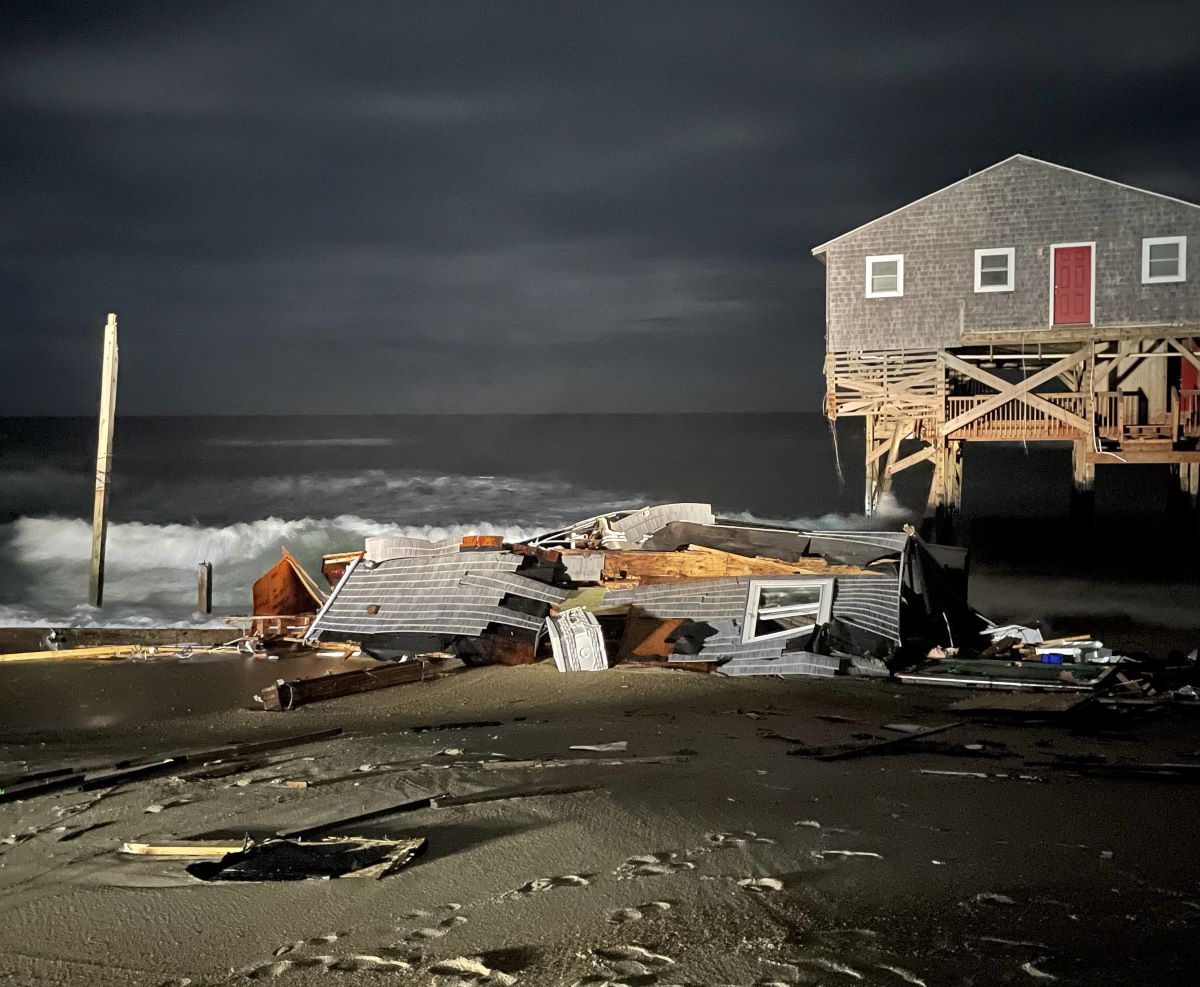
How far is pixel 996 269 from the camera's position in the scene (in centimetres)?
2683

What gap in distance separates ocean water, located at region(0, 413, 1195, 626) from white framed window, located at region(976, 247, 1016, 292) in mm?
6972

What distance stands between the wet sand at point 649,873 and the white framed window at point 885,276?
→ 61.8ft

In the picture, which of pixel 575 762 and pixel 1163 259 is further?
pixel 1163 259

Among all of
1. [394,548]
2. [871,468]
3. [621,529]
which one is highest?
[871,468]

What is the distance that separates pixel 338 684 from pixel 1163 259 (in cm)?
2182

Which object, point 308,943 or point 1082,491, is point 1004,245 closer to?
point 1082,491

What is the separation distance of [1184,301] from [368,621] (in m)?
20.4

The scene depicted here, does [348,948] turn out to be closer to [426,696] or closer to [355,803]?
[355,803]

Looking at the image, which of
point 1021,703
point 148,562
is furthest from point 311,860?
point 148,562

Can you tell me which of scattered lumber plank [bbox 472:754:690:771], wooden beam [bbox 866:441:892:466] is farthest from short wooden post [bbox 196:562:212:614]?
wooden beam [bbox 866:441:892:466]

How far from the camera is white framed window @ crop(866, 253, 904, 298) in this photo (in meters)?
27.5

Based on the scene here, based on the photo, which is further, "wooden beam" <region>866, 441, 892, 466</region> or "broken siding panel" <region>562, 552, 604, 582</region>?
"wooden beam" <region>866, 441, 892, 466</region>

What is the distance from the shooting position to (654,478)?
80812 mm

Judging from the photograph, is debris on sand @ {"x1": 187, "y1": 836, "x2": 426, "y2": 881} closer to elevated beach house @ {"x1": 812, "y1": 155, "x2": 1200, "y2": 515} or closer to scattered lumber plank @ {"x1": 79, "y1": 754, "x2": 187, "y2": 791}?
scattered lumber plank @ {"x1": 79, "y1": 754, "x2": 187, "y2": 791}
